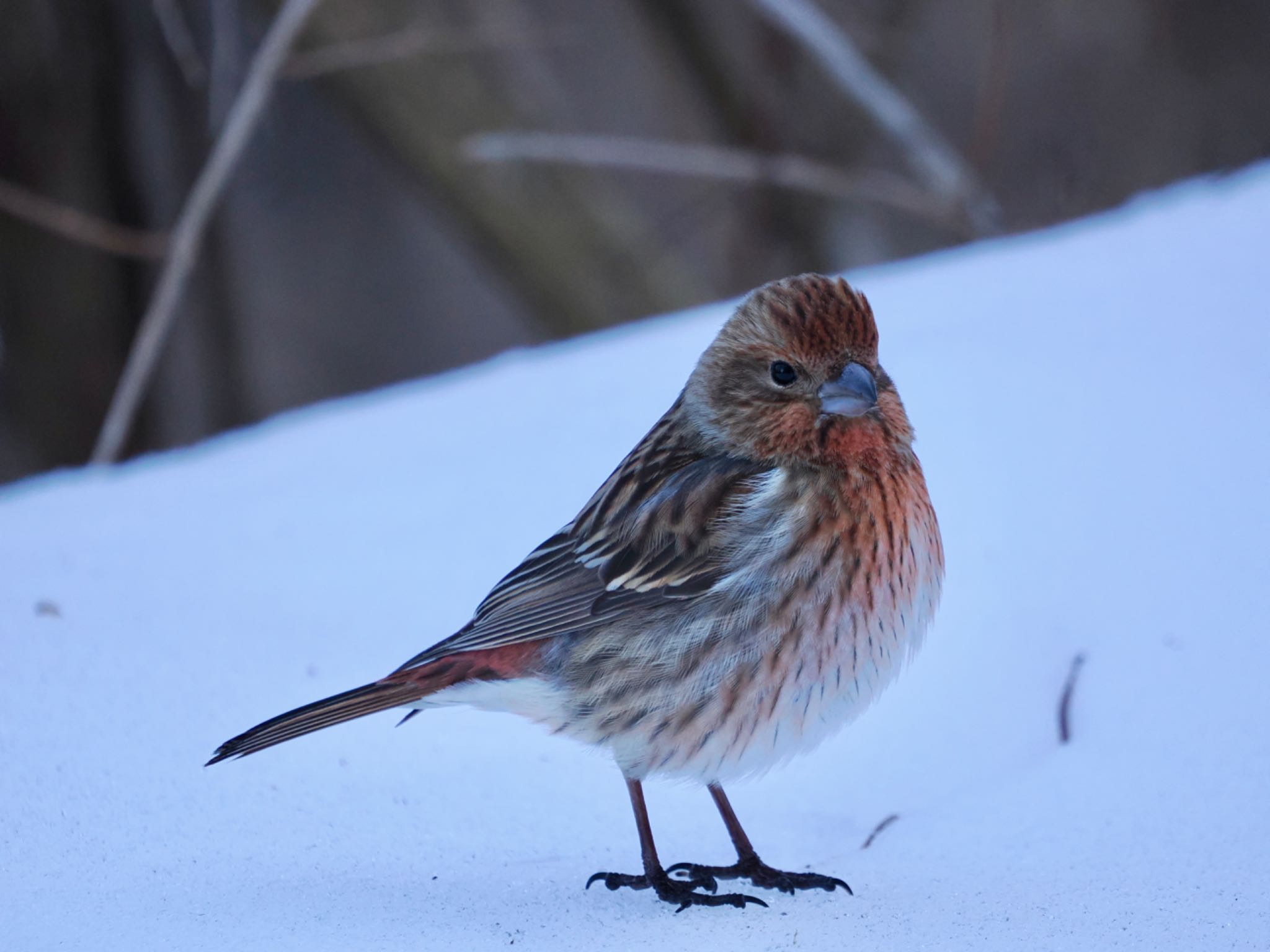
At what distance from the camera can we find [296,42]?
6586 mm

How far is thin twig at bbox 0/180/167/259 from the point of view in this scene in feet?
18.1

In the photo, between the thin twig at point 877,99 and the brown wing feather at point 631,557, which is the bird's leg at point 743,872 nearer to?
the brown wing feather at point 631,557

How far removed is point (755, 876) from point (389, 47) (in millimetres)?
4500

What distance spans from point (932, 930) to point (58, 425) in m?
5.74

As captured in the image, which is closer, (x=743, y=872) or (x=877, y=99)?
(x=743, y=872)

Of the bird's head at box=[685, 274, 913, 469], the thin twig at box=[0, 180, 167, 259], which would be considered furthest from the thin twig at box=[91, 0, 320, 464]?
the bird's head at box=[685, 274, 913, 469]

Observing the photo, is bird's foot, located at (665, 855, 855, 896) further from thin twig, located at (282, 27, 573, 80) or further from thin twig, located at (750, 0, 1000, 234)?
thin twig, located at (750, 0, 1000, 234)

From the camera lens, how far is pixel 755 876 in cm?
294

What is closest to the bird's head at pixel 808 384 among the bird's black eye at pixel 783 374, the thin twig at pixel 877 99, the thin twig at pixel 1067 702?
the bird's black eye at pixel 783 374

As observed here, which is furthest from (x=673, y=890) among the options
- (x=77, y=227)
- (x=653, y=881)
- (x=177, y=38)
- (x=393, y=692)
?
(x=177, y=38)

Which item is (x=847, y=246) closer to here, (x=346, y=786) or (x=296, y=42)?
(x=296, y=42)

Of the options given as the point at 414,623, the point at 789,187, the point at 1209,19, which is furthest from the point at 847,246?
the point at 414,623

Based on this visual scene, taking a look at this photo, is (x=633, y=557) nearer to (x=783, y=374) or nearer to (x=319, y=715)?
(x=783, y=374)

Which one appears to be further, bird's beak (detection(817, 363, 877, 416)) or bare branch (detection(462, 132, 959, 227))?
bare branch (detection(462, 132, 959, 227))
